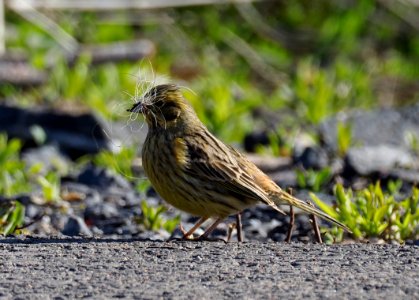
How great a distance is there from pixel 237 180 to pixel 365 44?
32.8ft

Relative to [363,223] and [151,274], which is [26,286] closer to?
[151,274]

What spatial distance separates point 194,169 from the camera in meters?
6.35

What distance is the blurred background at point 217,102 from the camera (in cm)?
738

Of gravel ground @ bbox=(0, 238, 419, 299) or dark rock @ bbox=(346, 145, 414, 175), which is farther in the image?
dark rock @ bbox=(346, 145, 414, 175)

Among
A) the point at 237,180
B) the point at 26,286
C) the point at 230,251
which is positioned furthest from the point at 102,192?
the point at 26,286

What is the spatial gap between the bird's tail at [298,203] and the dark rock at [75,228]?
117cm

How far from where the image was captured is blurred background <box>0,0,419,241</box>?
24.2ft

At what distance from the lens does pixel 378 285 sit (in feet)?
16.2

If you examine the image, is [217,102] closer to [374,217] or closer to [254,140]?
[254,140]

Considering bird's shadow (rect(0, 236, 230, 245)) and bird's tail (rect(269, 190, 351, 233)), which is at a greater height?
bird's tail (rect(269, 190, 351, 233))

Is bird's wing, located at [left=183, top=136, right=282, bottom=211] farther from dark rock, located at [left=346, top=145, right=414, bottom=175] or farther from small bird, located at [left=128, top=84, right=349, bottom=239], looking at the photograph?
dark rock, located at [left=346, top=145, right=414, bottom=175]

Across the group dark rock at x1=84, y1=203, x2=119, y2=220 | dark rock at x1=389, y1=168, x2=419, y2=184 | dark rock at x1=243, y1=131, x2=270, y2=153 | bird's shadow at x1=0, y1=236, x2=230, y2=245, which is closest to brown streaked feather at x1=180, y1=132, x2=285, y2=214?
bird's shadow at x1=0, y1=236, x2=230, y2=245

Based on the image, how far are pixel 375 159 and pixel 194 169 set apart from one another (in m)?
3.00

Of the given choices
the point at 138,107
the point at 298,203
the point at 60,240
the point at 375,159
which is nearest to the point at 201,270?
the point at 60,240
